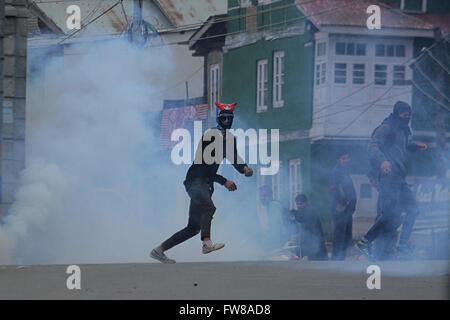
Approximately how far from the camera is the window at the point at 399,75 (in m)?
17.2

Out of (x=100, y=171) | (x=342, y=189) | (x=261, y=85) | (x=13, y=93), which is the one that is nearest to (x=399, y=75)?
(x=261, y=85)

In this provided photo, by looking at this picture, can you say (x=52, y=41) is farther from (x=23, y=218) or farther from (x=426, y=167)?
(x=426, y=167)

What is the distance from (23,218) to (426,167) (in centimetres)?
512

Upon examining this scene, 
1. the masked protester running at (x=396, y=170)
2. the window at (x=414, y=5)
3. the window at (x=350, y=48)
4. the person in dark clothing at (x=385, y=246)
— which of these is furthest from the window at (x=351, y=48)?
the person in dark clothing at (x=385, y=246)

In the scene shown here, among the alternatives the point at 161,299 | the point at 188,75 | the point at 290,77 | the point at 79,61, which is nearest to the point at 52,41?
the point at 79,61

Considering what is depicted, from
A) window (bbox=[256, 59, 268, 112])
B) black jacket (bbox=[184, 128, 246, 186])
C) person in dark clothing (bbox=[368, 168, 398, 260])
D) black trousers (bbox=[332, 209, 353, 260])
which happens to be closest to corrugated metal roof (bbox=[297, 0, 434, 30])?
window (bbox=[256, 59, 268, 112])

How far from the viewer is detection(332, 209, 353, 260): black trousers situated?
54.0 ft

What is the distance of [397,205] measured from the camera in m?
15.3

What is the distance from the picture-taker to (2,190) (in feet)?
52.9

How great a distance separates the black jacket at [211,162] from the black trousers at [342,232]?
10.4ft

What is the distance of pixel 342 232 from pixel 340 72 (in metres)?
2.28

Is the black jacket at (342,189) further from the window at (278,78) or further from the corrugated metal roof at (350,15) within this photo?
the corrugated metal roof at (350,15)

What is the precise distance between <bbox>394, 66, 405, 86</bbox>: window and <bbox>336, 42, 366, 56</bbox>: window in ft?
1.61
